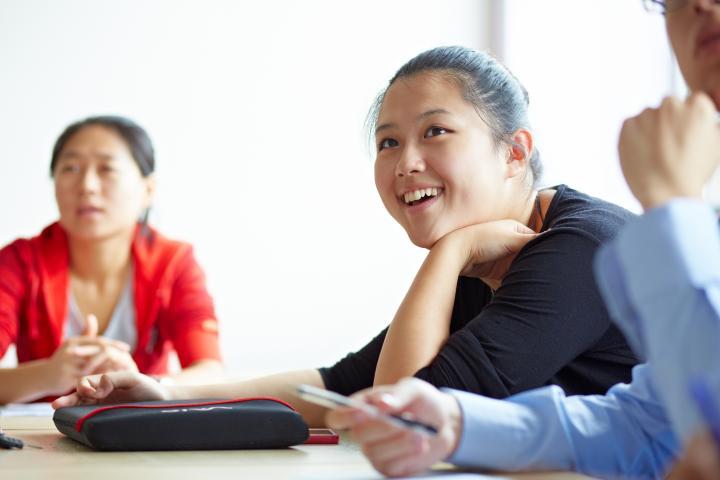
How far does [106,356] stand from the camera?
2145 mm

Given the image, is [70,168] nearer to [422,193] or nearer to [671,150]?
[422,193]

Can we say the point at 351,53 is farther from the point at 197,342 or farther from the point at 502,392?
the point at 502,392

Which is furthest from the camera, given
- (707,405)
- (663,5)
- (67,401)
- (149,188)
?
(149,188)

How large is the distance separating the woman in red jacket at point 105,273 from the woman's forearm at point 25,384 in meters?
0.40

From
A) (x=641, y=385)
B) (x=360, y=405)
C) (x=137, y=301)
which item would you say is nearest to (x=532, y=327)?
(x=641, y=385)

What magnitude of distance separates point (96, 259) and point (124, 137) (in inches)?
15.0

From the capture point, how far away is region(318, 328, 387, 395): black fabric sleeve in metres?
1.76

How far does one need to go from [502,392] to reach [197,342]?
1.49 meters

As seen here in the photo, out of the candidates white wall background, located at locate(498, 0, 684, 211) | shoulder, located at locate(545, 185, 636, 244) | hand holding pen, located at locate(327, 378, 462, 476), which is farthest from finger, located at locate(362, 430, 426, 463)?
white wall background, located at locate(498, 0, 684, 211)

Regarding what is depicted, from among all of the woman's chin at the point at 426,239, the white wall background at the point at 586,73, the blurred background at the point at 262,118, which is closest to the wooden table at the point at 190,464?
the woman's chin at the point at 426,239

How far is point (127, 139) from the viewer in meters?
2.87

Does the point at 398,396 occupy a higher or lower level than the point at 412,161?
lower

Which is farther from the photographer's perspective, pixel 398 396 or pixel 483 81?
pixel 483 81

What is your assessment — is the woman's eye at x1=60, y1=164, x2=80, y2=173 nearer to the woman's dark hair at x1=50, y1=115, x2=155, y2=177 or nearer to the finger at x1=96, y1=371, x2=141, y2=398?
the woman's dark hair at x1=50, y1=115, x2=155, y2=177
